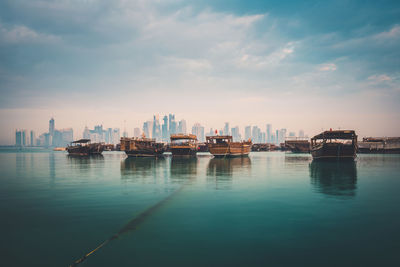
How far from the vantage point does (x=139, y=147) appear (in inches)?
2218

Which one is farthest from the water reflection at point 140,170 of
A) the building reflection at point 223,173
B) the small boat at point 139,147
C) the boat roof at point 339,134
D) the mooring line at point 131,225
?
the boat roof at point 339,134

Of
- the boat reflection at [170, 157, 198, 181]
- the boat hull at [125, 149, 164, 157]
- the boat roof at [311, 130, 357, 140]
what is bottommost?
the boat reflection at [170, 157, 198, 181]

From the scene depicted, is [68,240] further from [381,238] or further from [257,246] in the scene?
[381,238]

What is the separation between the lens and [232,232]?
26.8 ft

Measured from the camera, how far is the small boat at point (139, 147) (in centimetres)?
5588

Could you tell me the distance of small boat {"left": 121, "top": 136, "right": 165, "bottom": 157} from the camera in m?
55.9

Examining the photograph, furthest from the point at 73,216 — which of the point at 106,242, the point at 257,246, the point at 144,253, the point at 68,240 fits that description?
the point at 257,246

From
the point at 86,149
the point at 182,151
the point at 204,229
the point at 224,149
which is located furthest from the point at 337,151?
the point at 86,149

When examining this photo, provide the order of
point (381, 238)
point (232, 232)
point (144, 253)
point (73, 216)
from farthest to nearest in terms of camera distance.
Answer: point (73, 216)
point (232, 232)
point (381, 238)
point (144, 253)

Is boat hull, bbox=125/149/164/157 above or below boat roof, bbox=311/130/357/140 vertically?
below

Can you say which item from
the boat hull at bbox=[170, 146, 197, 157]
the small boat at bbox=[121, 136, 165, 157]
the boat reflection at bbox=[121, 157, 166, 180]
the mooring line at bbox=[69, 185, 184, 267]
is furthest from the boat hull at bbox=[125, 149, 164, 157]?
the mooring line at bbox=[69, 185, 184, 267]

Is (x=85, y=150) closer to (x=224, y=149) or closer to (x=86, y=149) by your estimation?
(x=86, y=149)

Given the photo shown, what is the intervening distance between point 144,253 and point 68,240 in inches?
107

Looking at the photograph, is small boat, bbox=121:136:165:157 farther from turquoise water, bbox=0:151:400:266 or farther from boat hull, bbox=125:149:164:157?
turquoise water, bbox=0:151:400:266
